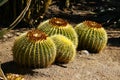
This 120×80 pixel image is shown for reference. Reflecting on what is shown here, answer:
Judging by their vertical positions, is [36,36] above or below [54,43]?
above

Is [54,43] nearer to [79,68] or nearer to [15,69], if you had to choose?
[79,68]

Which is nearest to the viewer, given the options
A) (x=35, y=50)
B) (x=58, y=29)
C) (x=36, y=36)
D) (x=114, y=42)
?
(x=35, y=50)

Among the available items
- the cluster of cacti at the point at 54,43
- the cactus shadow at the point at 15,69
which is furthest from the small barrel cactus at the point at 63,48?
the cactus shadow at the point at 15,69

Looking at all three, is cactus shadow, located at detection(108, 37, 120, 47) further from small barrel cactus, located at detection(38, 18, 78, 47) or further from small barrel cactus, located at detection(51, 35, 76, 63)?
small barrel cactus, located at detection(51, 35, 76, 63)

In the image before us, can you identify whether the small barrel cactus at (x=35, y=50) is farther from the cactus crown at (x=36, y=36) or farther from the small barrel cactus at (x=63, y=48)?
the small barrel cactus at (x=63, y=48)

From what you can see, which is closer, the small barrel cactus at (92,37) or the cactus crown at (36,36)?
the cactus crown at (36,36)

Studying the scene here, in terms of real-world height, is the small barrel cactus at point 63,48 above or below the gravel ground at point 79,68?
above

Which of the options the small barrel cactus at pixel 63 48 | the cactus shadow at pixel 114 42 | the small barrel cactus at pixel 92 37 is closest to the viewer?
the small barrel cactus at pixel 63 48

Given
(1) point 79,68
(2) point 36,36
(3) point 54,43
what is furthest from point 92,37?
(2) point 36,36
